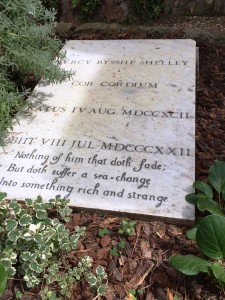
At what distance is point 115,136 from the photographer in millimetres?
2461

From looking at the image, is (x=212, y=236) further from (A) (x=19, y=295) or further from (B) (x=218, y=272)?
(A) (x=19, y=295)

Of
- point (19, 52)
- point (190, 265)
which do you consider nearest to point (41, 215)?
point (190, 265)

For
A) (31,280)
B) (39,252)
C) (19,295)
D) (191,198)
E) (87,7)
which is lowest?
(19,295)

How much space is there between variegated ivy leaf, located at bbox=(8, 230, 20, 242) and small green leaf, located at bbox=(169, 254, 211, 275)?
721mm

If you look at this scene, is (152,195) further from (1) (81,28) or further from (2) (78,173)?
(1) (81,28)

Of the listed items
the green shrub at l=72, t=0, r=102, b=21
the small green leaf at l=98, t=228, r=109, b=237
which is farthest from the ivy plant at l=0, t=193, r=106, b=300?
the green shrub at l=72, t=0, r=102, b=21

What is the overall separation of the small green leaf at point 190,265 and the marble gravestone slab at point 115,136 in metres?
0.37

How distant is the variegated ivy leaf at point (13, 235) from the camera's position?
1.64 metres

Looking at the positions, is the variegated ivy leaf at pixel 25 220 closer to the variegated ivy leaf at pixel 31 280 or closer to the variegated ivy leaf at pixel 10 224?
the variegated ivy leaf at pixel 10 224

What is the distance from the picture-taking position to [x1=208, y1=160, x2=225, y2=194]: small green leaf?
1969mm

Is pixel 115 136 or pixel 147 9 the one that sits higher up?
pixel 147 9

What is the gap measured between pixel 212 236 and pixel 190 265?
0.16 meters

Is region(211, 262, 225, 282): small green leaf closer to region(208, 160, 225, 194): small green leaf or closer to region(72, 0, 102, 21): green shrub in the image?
region(208, 160, 225, 194): small green leaf

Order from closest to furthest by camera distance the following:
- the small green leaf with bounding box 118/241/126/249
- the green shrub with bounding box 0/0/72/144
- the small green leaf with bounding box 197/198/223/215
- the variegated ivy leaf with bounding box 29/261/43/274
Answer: the variegated ivy leaf with bounding box 29/261/43/274 < the small green leaf with bounding box 197/198/223/215 < the small green leaf with bounding box 118/241/126/249 < the green shrub with bounding box 0/0/72/144
